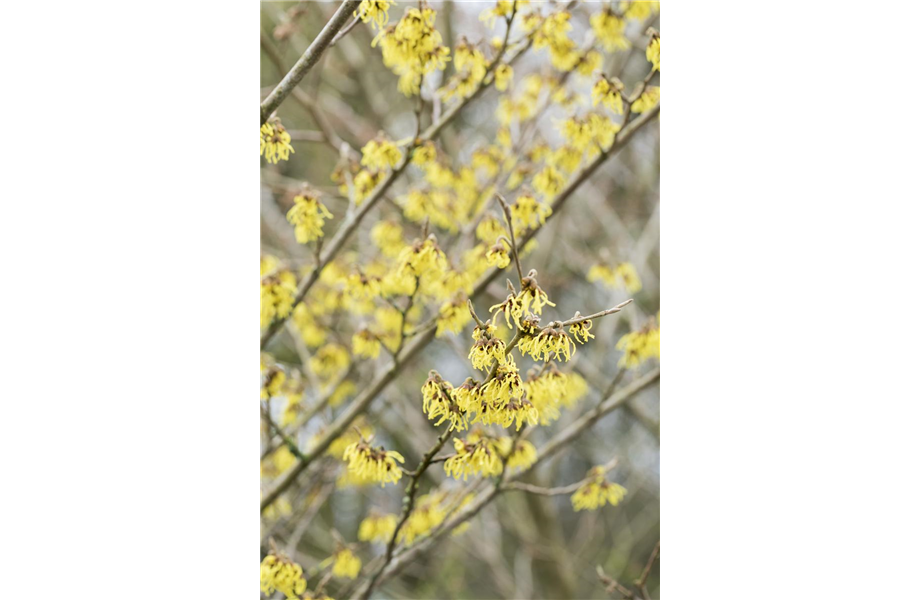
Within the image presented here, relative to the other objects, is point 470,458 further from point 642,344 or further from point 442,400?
point 642,344

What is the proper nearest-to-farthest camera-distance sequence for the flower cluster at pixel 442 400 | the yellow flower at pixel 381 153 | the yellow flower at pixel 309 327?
the flower cluster at pixel 442 400, the yellow flower at pixel 381 153, the yellow flower at pixel 309 327

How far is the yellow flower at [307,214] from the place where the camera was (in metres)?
1.89

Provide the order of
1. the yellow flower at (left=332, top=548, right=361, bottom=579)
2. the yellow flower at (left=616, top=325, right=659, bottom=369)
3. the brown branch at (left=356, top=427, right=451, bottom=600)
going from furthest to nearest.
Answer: the yellow flower at (left=616, top=325, right=659, bottom=369) < the yellow flower at (left=332, top=548, right=361, bottom=579) < the brown branch at (left=356, top=427, right=451, bottom=600)

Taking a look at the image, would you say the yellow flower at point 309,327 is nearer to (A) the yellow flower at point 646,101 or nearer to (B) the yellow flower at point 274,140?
(B) the yellow flower at point 274,140

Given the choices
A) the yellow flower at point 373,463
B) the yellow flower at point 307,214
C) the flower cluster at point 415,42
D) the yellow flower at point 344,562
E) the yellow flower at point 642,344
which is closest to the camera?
the yellow flower at point 373,463

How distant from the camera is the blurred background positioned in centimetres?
345

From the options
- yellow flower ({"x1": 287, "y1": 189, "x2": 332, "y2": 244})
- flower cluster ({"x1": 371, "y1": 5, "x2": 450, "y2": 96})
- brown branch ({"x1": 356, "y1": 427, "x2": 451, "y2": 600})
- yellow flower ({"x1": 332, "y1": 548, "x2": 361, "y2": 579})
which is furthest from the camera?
yellow flower ({"x1": 332, "y1": 548, "x2": 361, "y2": 579})

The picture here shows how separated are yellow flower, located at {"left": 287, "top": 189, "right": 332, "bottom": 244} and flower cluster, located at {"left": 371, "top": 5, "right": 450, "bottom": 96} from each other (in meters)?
0.43

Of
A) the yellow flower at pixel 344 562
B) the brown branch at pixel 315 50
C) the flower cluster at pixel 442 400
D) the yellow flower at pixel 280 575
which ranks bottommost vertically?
the yellow flower at pixel 280 575

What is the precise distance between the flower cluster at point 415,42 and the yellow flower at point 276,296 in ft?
2.32

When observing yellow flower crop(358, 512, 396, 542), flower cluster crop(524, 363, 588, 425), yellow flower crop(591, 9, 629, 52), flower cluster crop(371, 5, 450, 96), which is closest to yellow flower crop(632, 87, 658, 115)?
yellow flower crop(591, 9, 629, 52)

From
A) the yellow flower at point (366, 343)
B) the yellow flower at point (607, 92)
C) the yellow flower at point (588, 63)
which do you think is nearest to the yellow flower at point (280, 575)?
the yellow flower at point (366, 343)

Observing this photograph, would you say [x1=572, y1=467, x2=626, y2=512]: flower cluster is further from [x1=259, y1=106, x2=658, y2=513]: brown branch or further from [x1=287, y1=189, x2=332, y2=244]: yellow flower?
[x1=287, y1=189, x2=332, y2=244]: yellow flower

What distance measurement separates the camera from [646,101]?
2084 mm
